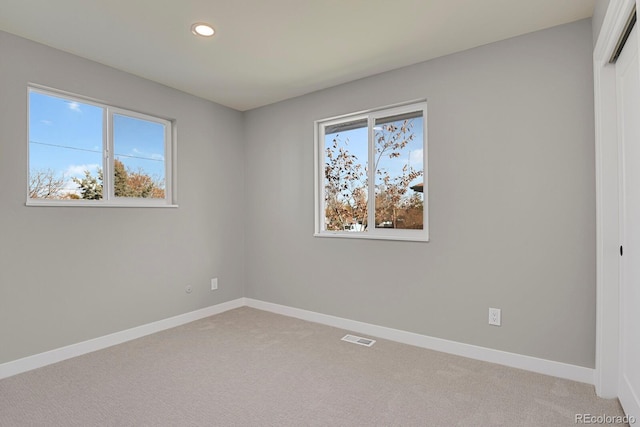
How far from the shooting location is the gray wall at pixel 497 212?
2297 millimetres

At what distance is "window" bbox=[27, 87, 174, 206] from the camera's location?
8.80 ft

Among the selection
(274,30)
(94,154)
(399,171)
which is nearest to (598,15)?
(399,171)

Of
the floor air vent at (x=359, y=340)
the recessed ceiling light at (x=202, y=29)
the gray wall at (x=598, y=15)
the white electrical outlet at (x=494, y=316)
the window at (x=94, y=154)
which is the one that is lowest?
the floor air vent at (x=359, y=340)

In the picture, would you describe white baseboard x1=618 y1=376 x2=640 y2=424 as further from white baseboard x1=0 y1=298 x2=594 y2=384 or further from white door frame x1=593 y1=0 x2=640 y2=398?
white baseboard x1=0 y1=298 x2=594 y2=384

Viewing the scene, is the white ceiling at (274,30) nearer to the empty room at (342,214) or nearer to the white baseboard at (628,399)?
the empty room at (342,214)

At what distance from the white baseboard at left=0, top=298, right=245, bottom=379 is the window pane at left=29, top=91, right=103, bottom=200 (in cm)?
122

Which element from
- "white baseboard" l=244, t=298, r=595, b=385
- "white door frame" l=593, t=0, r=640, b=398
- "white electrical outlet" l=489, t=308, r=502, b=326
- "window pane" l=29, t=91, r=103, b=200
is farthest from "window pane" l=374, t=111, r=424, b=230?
"window pane" l=29, t=91, r=103, b=200

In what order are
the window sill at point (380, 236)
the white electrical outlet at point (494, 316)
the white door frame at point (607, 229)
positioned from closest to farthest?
the white door frame at point (607, 229)
the white electrical outlet at point (494, 316)
the window sill at point (380, 236)

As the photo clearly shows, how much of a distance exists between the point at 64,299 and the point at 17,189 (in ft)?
2.99

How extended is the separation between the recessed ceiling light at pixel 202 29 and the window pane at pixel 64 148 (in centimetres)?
128

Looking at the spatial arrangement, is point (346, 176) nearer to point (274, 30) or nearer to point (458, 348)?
point (274, 30)

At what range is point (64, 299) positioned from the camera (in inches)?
107

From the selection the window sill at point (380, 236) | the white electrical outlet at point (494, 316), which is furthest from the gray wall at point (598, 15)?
the white electrical outlet at point (494, 316)

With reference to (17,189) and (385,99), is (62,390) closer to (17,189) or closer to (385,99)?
(17,189)
